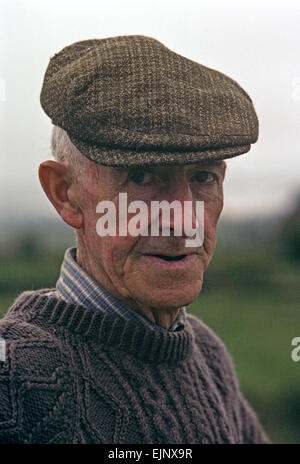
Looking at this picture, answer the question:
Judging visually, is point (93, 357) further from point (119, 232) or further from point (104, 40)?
point (104, 40)

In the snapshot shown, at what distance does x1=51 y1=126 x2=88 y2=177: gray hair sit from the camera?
1.82 meters

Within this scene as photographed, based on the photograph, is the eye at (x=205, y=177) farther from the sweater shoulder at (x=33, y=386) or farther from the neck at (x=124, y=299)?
the sweater shoulder at (x=33, y=386)

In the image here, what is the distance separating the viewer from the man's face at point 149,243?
1745mm

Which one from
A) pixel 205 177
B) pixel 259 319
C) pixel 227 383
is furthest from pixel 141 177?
pixel 259 319

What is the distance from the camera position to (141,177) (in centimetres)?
175

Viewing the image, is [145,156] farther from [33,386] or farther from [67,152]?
[33,386]

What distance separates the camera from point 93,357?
5.98 feet

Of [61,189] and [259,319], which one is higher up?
[61,189]

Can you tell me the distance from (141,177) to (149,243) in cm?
19

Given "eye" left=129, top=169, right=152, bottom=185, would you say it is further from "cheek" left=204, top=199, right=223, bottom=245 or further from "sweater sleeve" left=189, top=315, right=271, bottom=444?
"sweater sleeve" left=189, top=315, right=271, bottom=444

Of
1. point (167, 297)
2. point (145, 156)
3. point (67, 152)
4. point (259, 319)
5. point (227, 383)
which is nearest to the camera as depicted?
point (145, 156)

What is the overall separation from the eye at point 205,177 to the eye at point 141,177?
16 cm

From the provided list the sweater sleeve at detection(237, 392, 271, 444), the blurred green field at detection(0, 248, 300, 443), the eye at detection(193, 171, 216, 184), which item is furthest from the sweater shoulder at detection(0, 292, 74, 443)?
the blurred green field at detection(0, 248, 300, 443)

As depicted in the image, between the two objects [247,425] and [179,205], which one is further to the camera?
[247,425]
